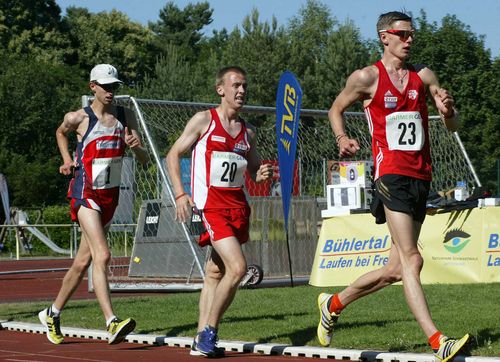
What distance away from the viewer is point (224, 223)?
29.5 ft

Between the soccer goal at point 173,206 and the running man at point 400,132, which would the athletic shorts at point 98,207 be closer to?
the running man at point 400,132

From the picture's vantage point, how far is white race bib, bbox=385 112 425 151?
8.04 meters

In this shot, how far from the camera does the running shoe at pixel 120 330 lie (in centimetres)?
958

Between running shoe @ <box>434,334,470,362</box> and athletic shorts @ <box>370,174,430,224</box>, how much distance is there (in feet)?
3.20

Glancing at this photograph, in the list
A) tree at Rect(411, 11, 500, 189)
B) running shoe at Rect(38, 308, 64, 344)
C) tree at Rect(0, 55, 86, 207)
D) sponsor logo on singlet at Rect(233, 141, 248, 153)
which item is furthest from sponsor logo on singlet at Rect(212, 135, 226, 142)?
tree at Rect(0, 55, 86, 207)

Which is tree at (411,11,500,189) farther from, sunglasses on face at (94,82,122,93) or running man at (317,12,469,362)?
running man at (317,12,469,362)

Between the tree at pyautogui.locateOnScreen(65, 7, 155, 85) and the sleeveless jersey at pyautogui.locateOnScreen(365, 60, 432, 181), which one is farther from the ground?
the tree at pyautogui.locateOnScreen(65, 7, 155, 85)

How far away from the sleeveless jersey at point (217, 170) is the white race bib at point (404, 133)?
1.52m

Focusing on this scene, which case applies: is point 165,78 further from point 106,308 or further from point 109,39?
point 106,308

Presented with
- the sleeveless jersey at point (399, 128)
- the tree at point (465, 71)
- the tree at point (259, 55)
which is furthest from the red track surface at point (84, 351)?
the tree at point (259, 55)

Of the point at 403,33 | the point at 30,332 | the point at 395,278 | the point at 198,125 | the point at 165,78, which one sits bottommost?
the point at 30,332

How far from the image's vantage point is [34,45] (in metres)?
81.8

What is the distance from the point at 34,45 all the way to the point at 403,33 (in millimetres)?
75728

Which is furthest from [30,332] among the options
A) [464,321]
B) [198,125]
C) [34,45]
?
[34,45]
